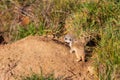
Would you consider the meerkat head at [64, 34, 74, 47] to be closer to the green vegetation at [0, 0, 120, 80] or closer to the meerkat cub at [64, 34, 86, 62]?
the meerkat cub at [64, 34, 86, 62]

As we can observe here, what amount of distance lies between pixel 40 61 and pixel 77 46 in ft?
1.84

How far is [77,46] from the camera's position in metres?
5.03

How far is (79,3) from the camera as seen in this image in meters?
6.08

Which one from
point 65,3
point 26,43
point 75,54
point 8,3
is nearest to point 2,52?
point 26,43

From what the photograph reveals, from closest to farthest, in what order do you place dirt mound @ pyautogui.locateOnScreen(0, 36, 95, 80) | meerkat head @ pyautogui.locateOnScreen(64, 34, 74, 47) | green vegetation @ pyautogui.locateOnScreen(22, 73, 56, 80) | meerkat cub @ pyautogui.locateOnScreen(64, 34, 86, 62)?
green vegetation @ pyautogui.locateOnScreen(22, 73, 56, 80)
dirt mound @ pyautogui.locateOnScreen(0, 36, 95, 80)
meerkat cub @ pyautogui.locateOnScreen(64, 34, 86, 62)
meerkat head @ pyautogui.locateOnScreen(64, 34, 74, 47)

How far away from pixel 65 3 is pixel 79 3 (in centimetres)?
23

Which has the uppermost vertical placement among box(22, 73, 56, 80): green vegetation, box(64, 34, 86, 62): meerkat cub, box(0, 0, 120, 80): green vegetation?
box(0, 0, 120, 80): green vegetation

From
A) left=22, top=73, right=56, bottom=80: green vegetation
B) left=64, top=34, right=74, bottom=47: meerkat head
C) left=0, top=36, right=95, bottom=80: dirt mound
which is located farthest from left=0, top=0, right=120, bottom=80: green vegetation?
left=22, top=73, right=56, bottom=80: green vegetation

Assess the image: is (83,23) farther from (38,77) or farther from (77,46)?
(38,77)

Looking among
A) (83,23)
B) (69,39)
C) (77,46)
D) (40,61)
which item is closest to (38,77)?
(40,61)

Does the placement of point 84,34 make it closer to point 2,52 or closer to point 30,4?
point 2,52

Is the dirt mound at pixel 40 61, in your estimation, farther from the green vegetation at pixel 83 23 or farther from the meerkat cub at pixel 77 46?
the green vegetation at pixel 83 23

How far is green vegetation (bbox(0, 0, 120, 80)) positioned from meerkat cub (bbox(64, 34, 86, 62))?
190mm

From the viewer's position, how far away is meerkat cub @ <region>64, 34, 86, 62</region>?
194 inches
